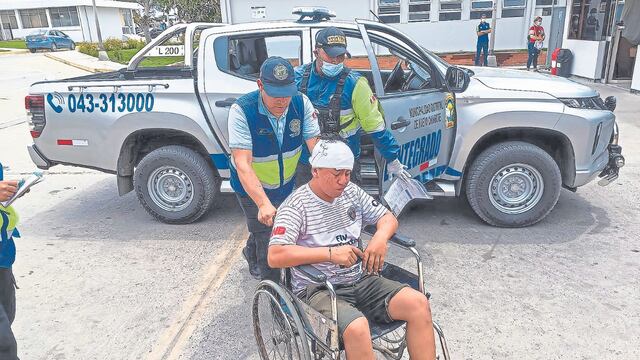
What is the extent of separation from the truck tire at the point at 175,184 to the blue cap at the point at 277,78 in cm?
224

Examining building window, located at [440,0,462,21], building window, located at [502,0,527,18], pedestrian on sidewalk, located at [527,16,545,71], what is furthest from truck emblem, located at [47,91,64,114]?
building window, located at [502,0,527,18]

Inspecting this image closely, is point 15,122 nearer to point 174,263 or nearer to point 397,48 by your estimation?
point 174,263

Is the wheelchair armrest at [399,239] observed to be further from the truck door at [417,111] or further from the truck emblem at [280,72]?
the truck door at [417,111]

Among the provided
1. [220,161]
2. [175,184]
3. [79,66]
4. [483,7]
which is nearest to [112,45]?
[79,66]

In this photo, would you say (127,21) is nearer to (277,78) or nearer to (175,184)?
(175,184)

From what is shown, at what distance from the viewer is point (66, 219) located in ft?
17.1

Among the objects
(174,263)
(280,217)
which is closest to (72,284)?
(174,263)

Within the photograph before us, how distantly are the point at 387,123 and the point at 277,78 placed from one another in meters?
1.76

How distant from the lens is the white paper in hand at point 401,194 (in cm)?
292

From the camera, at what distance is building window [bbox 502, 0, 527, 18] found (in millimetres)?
19250

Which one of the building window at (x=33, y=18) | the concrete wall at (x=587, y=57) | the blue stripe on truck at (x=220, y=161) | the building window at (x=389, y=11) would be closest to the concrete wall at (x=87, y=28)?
the building window at (x=33, y=18)

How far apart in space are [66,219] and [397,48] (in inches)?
147

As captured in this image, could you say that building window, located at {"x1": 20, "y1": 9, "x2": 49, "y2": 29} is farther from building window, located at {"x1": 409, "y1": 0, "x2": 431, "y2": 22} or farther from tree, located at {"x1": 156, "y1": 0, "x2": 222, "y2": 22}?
building window, located at {"x1": 409, "y1": 0, "x2": 431, "y2": 22}

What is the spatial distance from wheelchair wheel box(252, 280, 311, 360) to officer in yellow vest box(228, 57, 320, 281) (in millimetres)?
338
